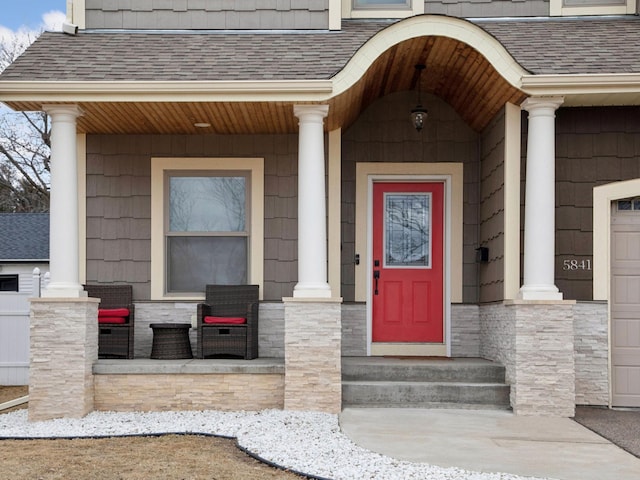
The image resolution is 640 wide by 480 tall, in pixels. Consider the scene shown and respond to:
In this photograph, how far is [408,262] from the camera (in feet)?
28.3

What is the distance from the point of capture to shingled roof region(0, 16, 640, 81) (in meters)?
7.13

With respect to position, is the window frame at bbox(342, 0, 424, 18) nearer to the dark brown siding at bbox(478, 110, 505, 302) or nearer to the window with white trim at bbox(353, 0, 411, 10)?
the window with white trim at bbox(353, 0, 411, 10)

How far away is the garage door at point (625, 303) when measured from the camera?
7355 millimetres

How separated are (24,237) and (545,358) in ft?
37.5

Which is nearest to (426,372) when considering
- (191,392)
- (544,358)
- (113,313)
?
(544,358)

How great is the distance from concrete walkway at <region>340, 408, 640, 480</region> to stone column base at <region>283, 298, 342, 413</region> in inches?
10.5

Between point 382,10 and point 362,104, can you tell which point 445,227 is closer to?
point 362,104

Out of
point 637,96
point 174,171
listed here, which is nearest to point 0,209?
point 174,171

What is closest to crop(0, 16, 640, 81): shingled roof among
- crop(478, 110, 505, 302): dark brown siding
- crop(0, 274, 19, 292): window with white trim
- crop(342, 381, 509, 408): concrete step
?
crop(478, 110, 505, 302): dark brown siding

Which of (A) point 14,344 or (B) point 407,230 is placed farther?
(A) point 14,344

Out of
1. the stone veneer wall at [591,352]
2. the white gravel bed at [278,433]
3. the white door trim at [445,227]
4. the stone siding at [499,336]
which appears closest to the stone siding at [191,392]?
the white gravel bed at [278,433]

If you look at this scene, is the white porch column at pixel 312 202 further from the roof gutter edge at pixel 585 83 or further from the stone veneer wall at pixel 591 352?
the stone veneer wall at pixel 591 352

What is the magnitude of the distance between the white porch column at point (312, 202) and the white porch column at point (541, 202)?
1771mm

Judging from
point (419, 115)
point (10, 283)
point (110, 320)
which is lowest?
point (110, 320)
